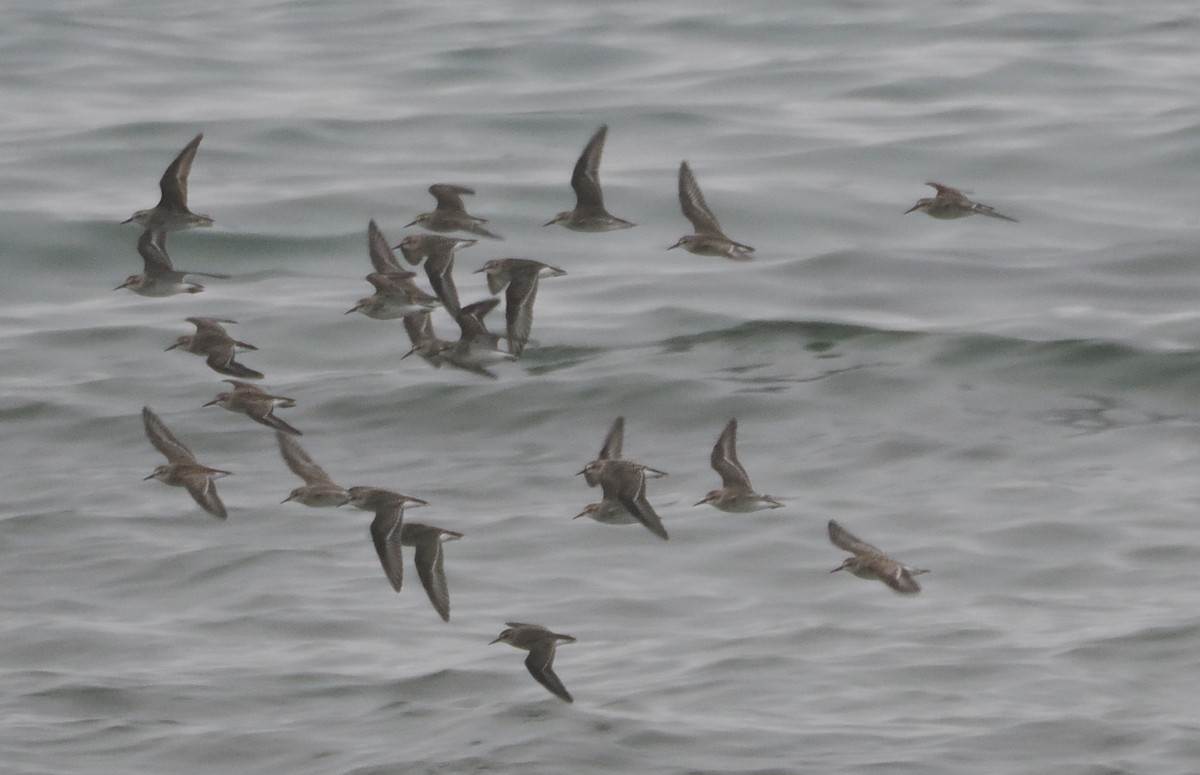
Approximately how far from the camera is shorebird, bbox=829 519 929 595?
11.1 metres

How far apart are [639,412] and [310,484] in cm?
559

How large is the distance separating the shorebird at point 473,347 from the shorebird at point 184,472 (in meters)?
1.37

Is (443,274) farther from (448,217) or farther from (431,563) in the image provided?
(431,563)

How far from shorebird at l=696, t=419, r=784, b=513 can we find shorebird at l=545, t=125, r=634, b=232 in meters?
1.28

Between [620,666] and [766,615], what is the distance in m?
1.21

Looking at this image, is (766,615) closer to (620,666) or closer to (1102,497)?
(620,666)

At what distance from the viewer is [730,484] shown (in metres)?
12.4

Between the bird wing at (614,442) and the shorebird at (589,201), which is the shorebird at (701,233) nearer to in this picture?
the shorebird at (589,201)

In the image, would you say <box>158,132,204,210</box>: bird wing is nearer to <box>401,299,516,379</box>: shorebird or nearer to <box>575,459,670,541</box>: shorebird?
→ <box>401,299,516,379</box>: shorebird

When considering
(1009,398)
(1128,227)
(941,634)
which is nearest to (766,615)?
(941,634)

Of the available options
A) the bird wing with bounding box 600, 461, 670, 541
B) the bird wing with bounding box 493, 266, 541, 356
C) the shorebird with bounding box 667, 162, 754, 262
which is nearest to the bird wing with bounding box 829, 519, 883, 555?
the bird wing with bounding box 600, 461, 670, 541

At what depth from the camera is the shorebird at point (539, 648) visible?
1100cm

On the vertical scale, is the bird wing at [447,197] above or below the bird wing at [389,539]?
above

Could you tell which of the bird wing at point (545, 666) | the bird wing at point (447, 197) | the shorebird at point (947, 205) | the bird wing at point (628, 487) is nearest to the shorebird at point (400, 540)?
the bird wing at point (545, 666)
